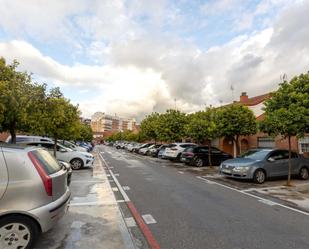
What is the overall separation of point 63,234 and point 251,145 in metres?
21.3

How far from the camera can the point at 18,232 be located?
421 cm

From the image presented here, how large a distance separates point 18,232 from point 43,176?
866mm

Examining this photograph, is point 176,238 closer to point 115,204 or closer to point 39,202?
point 39,202

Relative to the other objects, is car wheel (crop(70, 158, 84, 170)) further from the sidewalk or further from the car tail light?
the car tail light

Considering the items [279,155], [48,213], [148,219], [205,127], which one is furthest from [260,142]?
[48,213]

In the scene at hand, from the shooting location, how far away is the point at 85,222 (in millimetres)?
6023

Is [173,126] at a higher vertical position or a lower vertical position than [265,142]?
higher

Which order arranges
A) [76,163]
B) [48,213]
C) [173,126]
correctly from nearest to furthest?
1. [48,213]
2. [76,163]
3. [173,126]

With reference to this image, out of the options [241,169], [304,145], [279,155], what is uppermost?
[304,145]

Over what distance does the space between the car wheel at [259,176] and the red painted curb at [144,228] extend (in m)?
6.41

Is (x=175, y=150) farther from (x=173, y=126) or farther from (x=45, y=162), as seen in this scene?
(x=45, y=162)

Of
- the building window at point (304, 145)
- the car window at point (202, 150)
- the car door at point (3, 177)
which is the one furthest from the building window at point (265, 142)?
the car door at point (3, 177)

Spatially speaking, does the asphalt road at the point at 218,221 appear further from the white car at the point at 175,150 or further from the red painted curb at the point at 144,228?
the white car at the point at 175,150

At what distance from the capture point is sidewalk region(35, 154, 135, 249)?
4.77m
